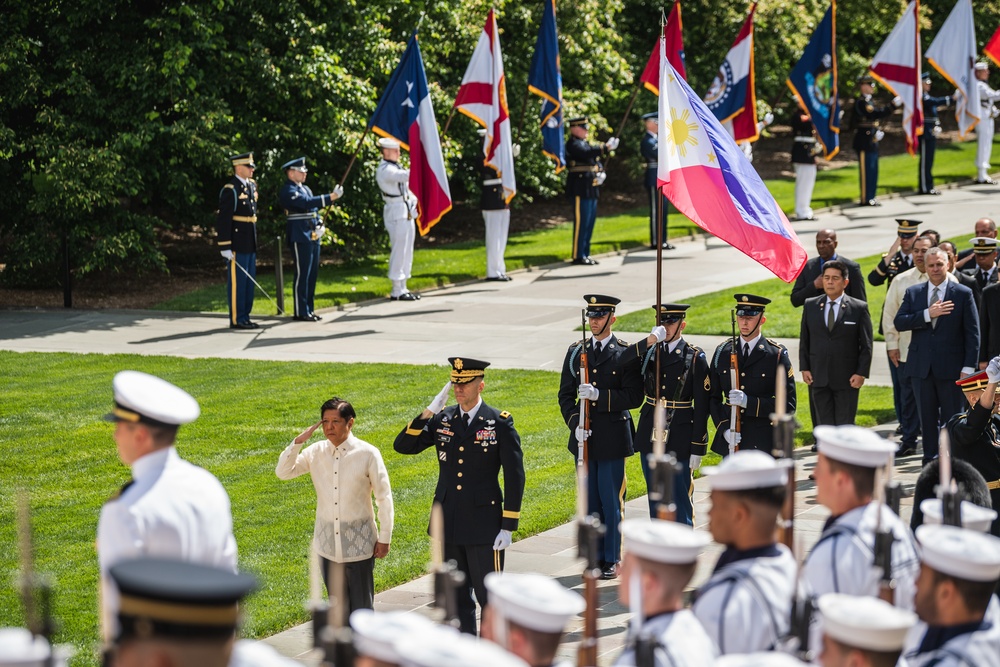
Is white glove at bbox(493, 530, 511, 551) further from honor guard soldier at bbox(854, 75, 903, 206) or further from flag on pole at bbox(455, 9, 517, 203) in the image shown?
honor guard soldier at bbox(854, 75, 903, 206)

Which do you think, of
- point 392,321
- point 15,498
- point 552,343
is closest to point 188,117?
point 392,321

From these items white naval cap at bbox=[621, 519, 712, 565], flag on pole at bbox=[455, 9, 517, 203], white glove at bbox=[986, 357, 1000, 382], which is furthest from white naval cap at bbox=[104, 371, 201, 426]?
flag on pole at bbox=[455, 9, 517, 203]

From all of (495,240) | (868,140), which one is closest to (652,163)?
(495,240)

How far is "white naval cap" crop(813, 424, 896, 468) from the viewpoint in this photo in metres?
5.52

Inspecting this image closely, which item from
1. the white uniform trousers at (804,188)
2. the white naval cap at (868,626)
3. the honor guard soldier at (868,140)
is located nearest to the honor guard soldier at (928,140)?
the honor guard soldier at (868,140)

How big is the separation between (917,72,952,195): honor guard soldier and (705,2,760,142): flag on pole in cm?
888

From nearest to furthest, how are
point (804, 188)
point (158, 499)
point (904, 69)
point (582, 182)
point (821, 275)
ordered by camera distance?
point (158, 499) < point (821, 275) < point (582, 182) < point (904, 69) < point (804, 188)

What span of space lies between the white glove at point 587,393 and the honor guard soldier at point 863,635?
572cm

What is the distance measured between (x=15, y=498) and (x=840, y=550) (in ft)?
26.2

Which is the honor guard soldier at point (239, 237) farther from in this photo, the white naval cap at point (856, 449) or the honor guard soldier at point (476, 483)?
the white naval cap at point (856, 449)

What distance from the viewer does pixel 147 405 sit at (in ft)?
17.6

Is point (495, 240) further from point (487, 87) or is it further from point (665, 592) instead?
point (665, 592)

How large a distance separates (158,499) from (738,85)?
1616cm

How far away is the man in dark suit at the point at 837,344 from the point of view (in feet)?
39.3
